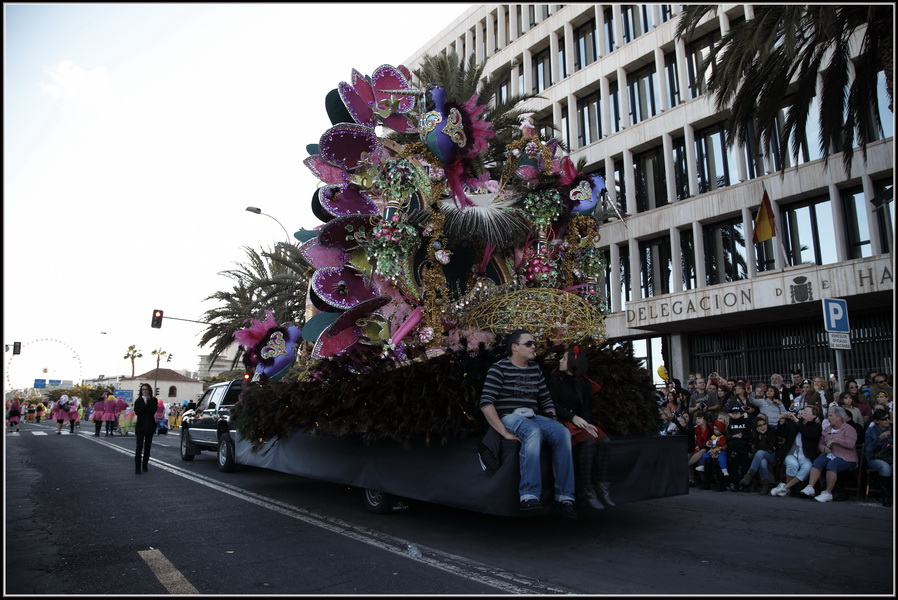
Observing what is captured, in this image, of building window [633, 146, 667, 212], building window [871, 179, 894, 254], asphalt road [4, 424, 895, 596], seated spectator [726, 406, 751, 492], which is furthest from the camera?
building window [633, 146, 667, 212]

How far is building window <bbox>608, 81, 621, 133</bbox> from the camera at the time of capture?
85.3ft

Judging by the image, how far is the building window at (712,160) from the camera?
72.3 ft

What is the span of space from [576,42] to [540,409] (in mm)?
25833

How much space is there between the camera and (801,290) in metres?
19.0

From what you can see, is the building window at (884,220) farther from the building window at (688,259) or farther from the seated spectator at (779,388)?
the seated spectator at (779,388)

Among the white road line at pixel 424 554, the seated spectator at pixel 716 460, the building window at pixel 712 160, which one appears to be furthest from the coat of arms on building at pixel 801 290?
the white road line at pixel 424 554

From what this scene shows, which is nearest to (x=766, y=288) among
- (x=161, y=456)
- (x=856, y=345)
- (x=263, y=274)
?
(x=856, y=345)

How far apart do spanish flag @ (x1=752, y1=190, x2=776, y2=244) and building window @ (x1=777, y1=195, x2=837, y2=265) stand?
122 cm

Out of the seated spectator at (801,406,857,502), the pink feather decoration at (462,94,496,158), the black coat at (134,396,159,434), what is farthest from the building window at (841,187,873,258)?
the black coat at (134,396,159,434)

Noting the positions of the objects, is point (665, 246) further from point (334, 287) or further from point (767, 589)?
point (767, 589)

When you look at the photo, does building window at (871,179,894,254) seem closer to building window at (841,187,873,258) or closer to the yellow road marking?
building window at (841,187,873,258)

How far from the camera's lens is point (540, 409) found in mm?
6180

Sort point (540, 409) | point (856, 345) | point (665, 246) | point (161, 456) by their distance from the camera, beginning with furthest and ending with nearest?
point (665, 246) → point (856, 345) → point (161, 456) → point (540, 409)

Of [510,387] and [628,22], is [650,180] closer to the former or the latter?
[628,22]
